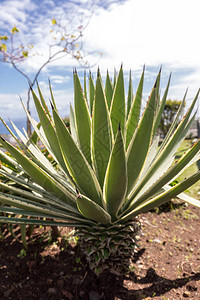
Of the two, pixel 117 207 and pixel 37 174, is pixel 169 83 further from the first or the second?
pixel 37 174

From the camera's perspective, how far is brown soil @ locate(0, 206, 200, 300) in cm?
146

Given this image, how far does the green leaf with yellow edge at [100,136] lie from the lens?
3.99 ft

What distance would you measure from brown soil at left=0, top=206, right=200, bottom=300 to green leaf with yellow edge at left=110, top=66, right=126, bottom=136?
756mm

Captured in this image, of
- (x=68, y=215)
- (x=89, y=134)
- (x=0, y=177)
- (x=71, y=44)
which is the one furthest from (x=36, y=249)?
(x=71, y=44)

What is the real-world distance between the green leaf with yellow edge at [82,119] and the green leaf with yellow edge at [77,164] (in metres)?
0.25

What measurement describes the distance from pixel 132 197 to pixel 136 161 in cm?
27

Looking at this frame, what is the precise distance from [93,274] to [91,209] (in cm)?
92

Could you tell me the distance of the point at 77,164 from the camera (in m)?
1.10

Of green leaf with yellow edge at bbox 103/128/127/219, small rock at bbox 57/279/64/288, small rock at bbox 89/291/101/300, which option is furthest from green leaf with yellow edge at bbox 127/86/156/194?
small rock at bbox 57/279/64/288

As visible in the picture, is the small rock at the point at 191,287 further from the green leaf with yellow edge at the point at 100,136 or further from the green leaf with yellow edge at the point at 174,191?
the green leaf with yellow edge at the point at 100,136

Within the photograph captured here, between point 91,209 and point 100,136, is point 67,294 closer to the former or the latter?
point 91,209

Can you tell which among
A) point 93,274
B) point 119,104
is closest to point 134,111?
point 119,104

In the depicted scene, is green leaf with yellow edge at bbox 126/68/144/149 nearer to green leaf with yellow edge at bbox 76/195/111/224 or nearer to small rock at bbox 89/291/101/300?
green leaf with yellow edge at bbox 76/195/111/224

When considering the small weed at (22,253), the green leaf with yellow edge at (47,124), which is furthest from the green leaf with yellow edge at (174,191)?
the small weed at (22,253)
